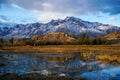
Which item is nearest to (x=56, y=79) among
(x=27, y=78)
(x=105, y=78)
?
(x=27, y=78)

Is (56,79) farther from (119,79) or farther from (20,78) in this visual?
(119,79)

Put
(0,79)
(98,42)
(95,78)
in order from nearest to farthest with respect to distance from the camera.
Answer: (0,79), (95,78), (98,42)

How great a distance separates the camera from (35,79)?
102 feet

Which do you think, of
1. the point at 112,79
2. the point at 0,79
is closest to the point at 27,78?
the point at 0,79

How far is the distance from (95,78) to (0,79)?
12.4 meters

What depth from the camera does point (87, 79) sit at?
3142 centimetres

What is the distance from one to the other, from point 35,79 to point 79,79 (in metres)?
5.67

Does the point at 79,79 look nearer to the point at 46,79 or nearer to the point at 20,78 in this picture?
the point at 46,79

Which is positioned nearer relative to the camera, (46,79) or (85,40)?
(46,79)

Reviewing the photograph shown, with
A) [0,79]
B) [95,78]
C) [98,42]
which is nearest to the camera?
[0,79]

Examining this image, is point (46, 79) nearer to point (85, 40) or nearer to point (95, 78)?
point (95, 78)

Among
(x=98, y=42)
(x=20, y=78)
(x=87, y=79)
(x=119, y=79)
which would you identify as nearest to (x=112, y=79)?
(x=119, y=79)

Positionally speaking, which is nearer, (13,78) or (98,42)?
(13,78)

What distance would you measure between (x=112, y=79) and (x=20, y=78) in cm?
1200
